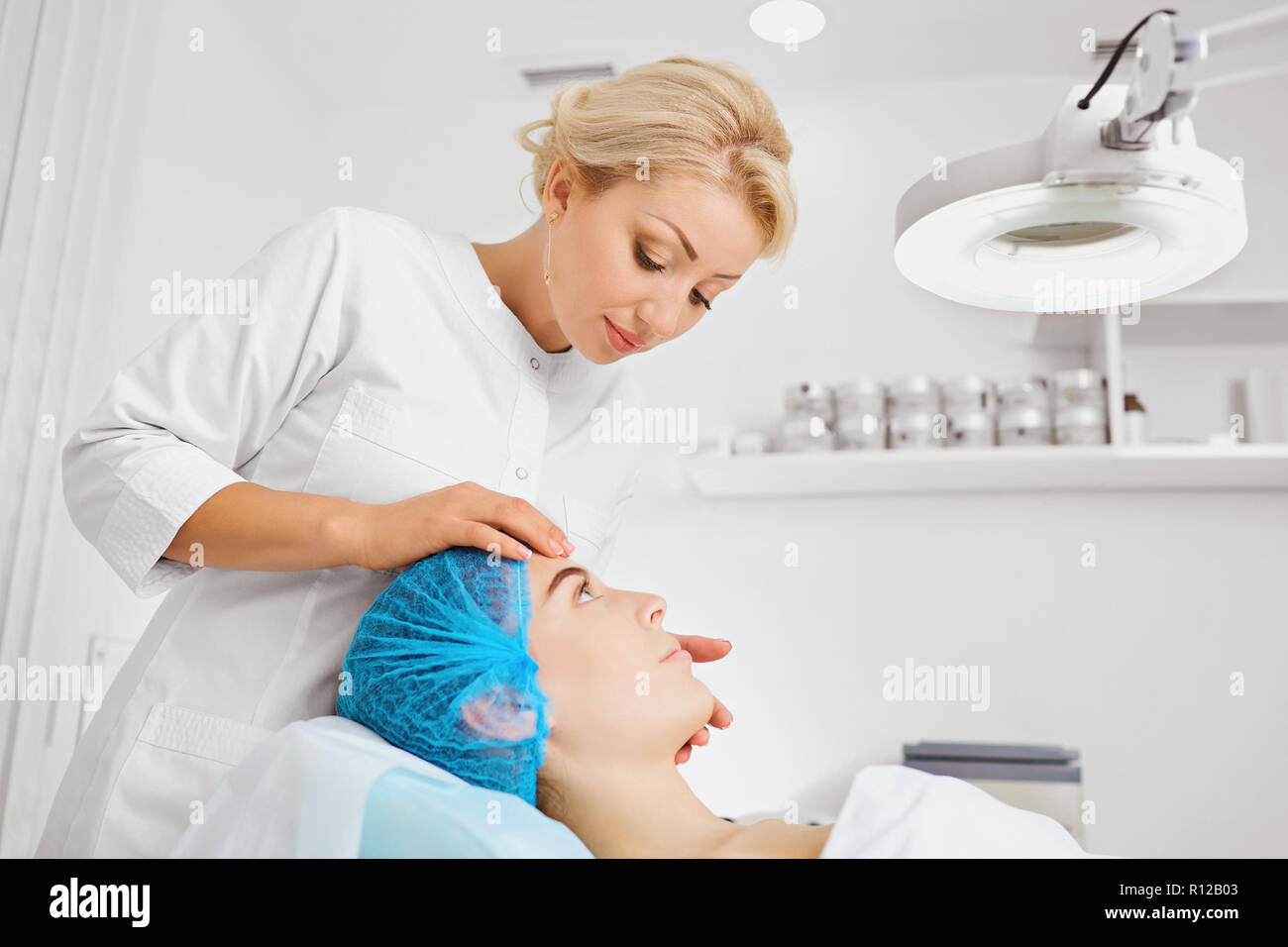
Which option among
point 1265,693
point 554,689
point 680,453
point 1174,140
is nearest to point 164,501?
point 554,689

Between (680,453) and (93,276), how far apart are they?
130 cm

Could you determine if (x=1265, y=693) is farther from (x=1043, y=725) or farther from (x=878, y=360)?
(x=878, y=360)

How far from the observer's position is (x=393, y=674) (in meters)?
0.82

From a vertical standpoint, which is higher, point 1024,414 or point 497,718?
point 1024,414

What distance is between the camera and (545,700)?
2.75ft

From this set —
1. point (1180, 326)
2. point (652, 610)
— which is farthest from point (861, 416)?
point (652, 610)

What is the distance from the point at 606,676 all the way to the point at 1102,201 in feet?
1.88

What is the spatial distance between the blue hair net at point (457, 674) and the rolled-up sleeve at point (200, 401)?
192 mm

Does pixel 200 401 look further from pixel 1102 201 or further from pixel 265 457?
pixel 1102 201

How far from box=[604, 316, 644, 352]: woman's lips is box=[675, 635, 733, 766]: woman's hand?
312 mm

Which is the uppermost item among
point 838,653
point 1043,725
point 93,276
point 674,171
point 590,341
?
point 93,276

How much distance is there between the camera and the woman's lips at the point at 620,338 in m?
1.02

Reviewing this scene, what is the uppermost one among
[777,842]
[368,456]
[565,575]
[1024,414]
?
[1024,414]

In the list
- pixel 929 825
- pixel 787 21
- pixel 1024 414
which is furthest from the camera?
pixel 787 21
